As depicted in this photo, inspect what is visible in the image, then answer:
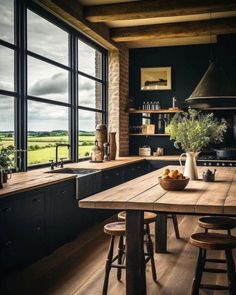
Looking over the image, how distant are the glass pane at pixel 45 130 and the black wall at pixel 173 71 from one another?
2.50m

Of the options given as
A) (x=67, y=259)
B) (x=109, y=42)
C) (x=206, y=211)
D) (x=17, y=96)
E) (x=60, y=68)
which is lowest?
(x=67, y=259)

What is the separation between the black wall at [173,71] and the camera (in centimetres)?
815

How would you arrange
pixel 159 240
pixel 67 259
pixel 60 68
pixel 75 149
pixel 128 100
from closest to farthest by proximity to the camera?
pixel 67 259
pixel 159 240
pixel 60 68
pixel 75 149
pixel 128 100

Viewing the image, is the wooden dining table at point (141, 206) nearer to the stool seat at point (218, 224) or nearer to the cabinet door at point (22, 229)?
the stool seat at point (218, 224)

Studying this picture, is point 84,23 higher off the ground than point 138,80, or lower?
higher

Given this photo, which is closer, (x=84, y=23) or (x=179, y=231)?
(x=179, y=231)

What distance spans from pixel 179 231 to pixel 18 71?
2851mm

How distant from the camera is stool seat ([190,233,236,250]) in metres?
2.97

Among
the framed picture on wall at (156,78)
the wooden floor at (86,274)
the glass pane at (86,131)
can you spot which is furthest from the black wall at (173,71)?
the wooden floor at (86,274)

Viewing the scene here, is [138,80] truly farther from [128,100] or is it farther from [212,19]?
[212,19]

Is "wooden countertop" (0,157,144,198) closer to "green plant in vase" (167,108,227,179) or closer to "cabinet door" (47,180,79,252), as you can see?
"cabinet door" (47,180,79,252)

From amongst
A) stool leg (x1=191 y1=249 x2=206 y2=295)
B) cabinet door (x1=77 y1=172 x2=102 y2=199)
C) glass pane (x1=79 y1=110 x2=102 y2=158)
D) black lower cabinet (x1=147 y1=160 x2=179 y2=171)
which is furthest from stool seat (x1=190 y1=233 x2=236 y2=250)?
black lower cabinet (x1=147 y1=160 x2=179 y2=171)

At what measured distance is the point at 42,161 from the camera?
5648 mm

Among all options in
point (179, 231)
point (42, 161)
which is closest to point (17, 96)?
point (42, 161)
